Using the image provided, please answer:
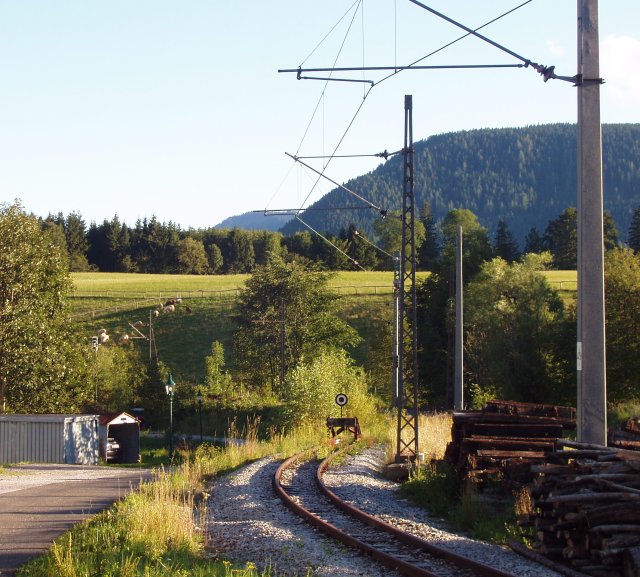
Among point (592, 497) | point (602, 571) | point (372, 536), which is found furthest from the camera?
point (372, 536)

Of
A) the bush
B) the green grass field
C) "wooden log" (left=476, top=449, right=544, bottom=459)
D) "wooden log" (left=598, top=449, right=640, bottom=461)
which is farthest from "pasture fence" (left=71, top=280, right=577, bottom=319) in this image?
"wooden log" (left=598, top=449, right=640, bottom=461)

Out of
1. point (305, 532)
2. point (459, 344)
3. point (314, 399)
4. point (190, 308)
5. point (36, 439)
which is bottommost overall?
point (36, 439)

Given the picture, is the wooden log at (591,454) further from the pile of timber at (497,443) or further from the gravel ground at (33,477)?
the gravel ground at (33,477)

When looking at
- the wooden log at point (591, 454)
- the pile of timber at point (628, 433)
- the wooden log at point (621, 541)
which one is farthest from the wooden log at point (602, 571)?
the pile of timber at point (628, 433)

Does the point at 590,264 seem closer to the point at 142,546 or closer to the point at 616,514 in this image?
the point at 616,514

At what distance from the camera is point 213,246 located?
491ft

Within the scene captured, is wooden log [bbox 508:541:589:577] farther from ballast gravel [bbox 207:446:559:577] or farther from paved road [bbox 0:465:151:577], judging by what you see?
paved road [bbox 0:465:151:577]

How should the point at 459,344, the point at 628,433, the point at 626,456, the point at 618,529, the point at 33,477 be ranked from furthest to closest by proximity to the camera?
the point at 459,344, the point at 33,477, the point at 628,433, the point at 626,456, the point at 618,529

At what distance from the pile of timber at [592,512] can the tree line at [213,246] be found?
10710cm

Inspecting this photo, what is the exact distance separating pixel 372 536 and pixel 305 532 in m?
1.03

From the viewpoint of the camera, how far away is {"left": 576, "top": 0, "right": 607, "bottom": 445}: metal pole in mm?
11242

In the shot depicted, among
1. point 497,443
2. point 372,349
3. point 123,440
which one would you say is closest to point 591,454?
point 497,443

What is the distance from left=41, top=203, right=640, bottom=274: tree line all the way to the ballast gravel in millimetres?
100533

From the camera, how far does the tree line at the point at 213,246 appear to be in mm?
123688
